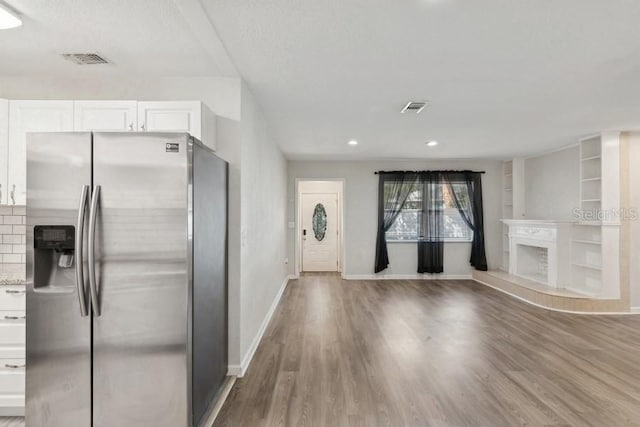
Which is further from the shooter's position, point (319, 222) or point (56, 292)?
point (319, 222)

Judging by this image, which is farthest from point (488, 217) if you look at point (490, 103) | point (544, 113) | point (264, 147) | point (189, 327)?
point (189, 327)

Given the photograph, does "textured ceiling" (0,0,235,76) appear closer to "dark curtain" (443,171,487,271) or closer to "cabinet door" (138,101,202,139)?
"cabinet door" (138,101,202,139)

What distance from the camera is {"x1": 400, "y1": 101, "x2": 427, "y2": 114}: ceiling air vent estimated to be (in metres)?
3.50

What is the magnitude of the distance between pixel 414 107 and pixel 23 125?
11.5ft

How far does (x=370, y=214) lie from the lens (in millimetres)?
Result: 7238

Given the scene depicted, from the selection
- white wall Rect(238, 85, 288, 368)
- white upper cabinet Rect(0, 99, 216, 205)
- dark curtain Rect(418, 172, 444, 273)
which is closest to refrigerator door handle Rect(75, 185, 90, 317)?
white upper cabinet Rect(0, 99, 216, 205)

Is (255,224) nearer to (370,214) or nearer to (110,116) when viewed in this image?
(110,116)

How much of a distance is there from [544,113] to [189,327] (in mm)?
4287

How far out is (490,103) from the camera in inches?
138

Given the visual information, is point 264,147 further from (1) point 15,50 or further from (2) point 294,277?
(2) point 294,277

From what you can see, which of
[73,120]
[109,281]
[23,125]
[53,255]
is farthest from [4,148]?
[109,281]

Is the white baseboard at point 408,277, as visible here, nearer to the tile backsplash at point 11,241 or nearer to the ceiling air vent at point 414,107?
the ceiling air vent at point 414,107

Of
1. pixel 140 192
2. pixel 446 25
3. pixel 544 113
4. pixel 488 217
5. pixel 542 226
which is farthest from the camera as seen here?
pixel 488 217

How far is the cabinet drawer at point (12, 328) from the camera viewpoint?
2.26 meters
